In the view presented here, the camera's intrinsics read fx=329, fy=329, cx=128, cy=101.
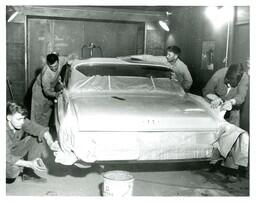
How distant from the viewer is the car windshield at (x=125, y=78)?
446cm

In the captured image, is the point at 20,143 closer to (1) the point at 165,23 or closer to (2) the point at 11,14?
(2) the point at 11,14

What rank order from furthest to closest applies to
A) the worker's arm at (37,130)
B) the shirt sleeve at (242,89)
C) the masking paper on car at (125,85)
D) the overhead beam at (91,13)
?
the overhead beam at (91,13) → the masking paper on car at (125,85) → the shirt sleeve at (242,89) → the worker's arm at (37,130)

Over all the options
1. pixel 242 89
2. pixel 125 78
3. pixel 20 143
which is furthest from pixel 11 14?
pixel 242 89

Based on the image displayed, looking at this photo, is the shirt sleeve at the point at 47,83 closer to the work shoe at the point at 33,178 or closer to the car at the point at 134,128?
the car at the point at 134,128

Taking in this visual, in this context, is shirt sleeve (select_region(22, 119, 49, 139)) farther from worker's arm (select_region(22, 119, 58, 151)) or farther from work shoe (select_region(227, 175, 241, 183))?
work shoe (select_region(227, 175, 241, 183))

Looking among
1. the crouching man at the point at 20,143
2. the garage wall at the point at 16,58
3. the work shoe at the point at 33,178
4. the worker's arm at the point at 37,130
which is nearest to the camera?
the crouching man at the point at 20,143

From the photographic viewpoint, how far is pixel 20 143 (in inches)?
149

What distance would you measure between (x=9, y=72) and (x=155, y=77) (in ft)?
16.5

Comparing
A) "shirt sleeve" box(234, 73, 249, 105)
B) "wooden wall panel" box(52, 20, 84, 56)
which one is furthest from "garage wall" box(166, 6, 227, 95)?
"wooden wall panel" box(52, 20, 84, 56)

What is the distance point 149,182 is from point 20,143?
157cm

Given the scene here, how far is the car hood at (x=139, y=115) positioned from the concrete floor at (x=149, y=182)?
69 cm

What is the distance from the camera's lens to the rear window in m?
4.77

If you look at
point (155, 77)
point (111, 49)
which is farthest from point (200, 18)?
point (155, 77)

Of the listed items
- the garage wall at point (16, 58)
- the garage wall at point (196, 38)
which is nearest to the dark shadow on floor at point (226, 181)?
the garage wall at point (196, 38)
